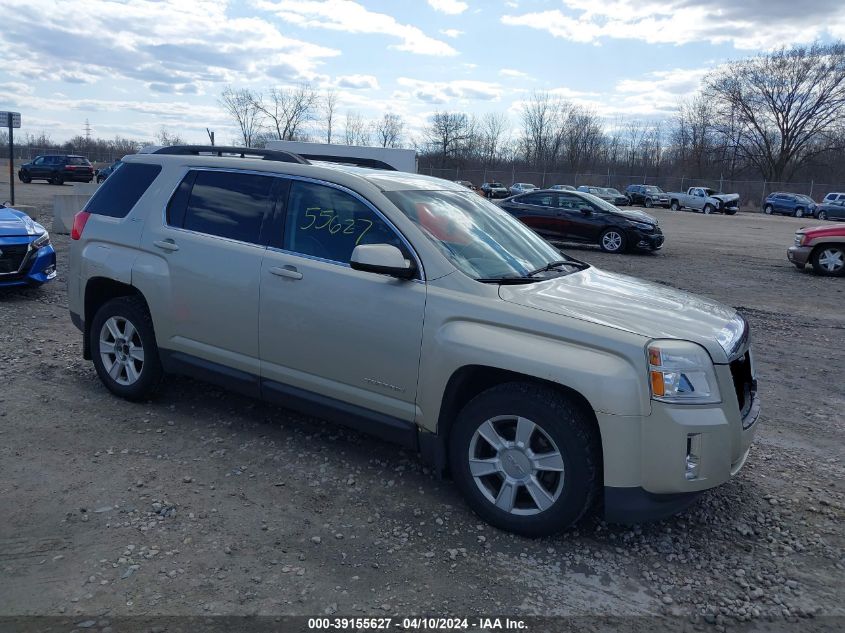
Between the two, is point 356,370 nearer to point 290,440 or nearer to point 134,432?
point 290,440

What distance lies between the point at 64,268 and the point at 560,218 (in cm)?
1168

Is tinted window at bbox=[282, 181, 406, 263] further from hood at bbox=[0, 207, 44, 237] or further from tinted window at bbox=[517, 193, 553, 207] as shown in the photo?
tinted window at bbox=[517, 193, 553, 207]

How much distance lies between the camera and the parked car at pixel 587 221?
17.0 meters

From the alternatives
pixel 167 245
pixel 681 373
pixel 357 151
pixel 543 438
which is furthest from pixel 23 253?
pixel 681 373

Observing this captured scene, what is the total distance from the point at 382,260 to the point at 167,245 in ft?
6.33

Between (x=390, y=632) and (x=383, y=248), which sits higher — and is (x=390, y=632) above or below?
below

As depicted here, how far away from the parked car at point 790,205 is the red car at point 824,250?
34.7 metres

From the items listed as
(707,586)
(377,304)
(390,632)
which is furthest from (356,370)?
(707,586)

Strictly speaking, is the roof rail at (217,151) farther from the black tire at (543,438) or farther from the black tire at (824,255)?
the black tire at (824,255)

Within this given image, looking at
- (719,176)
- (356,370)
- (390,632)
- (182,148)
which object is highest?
(719,176)

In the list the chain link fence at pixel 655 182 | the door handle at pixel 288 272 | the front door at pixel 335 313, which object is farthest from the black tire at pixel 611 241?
the chain link fence at pixel 655 182

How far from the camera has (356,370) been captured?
3990 mm

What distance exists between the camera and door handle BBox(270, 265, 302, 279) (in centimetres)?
420

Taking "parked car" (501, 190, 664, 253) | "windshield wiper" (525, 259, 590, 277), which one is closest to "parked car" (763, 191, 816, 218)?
"parked car" (501, 190, 664, 253)
